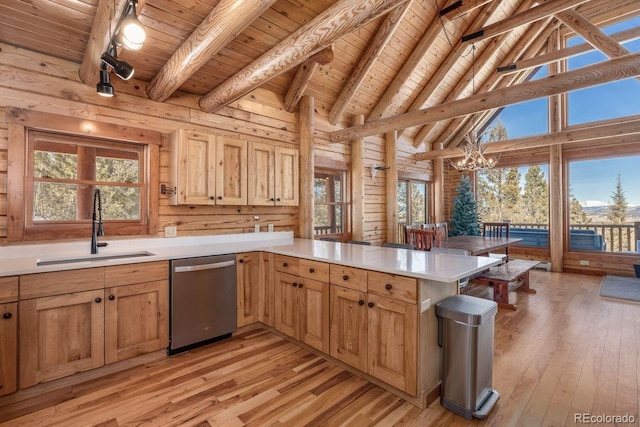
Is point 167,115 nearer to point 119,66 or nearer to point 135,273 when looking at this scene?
point 119,66

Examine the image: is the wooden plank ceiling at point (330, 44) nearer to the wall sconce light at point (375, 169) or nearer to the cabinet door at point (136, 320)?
the wall sconce light at point (375, 169)

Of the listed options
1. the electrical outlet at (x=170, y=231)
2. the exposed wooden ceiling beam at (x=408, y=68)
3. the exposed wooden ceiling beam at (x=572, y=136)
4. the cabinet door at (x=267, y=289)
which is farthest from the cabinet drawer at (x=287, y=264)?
the exposed wooden ceiling beam at (x=572, y=136)

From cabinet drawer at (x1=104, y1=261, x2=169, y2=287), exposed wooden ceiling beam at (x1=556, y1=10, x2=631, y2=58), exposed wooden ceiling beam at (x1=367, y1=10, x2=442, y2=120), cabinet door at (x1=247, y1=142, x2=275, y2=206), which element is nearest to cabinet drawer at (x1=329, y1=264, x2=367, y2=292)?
cabinet drawer at (x1=104, y1=261, x2=169, y2=287)

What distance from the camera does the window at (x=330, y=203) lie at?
511cm

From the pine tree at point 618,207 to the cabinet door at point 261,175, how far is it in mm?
6921

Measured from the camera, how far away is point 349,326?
238 cm

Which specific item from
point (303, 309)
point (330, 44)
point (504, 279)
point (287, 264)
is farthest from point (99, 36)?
point (504, 279)

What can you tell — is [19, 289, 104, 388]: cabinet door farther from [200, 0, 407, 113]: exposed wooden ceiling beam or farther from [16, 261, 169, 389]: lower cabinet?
[200, 0, 407, 113]: exposed wooden ceiling beam

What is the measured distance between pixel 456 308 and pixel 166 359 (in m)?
2.48

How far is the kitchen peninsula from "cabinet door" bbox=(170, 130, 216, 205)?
0.56 m

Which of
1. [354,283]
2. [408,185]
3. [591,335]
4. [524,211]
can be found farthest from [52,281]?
[524,211]

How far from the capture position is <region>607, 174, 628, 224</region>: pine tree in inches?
235

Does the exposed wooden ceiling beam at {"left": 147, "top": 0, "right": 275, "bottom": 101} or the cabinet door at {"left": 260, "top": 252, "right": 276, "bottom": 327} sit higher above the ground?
the exposed wooden ceiling beam at {"left": 147, "top": 0, "right": 275, "bottom": 101}

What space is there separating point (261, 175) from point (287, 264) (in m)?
1.30
